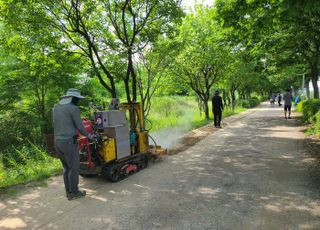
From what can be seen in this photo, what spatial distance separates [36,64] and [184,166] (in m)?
6.07

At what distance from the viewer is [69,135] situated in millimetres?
4957

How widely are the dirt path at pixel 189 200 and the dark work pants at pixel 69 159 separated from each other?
325 mm

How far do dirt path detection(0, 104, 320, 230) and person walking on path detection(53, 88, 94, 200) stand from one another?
34cm

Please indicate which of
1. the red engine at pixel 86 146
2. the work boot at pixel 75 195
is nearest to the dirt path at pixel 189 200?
the work boot at pixel 75 195

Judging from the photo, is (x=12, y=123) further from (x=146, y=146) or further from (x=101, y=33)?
(x=146, y=146)

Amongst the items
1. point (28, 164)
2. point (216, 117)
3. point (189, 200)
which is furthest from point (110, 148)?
point (216, 117)

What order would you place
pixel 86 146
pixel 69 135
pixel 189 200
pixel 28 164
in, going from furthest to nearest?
pixel 28 164 < pixel 86 146 < pixel 69 135 < pixel 189 200

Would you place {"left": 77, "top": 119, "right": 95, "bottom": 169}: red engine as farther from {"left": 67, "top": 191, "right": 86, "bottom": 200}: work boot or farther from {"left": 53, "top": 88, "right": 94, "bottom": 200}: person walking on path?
{"left": 67, "top": 191, "right": 86, "bottom": 200}: work boot

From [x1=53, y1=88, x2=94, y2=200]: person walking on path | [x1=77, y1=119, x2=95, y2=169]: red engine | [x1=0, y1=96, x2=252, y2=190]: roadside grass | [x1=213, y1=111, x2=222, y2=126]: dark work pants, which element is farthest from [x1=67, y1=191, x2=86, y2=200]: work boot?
[x1=213, y1=111, x2=222, y2=126]: dark work pants

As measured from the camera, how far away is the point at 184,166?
22.9ft

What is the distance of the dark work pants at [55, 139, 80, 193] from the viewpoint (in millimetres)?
4938

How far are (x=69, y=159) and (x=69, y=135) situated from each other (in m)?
0.44

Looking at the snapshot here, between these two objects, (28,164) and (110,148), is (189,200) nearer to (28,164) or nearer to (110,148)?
(110,148)

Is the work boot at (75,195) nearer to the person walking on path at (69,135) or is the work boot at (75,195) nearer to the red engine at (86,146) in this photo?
the person walking on path at (69,135)
